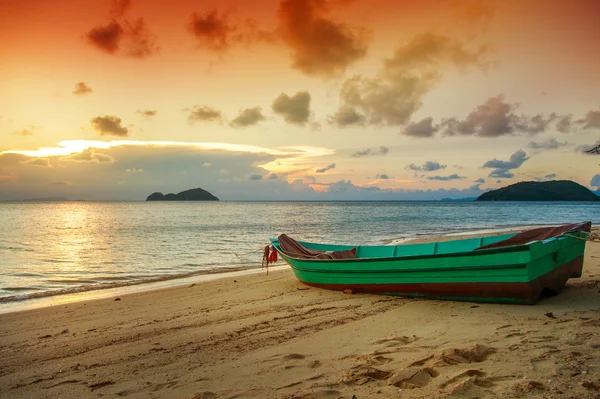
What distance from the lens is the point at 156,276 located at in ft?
52.0

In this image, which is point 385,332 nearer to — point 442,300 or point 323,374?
point 323,374

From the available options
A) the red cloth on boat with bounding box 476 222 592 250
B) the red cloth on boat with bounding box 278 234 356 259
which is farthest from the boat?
the red cloth on boat with bounding box 278 234 356 259

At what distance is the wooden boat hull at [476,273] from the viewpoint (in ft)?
24.8

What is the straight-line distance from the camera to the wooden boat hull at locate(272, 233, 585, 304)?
298 inches

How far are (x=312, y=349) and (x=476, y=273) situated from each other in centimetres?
416

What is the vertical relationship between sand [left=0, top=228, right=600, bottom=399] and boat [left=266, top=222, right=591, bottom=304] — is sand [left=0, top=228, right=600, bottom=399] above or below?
below

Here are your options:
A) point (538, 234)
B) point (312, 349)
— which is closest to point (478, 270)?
point (538, 234)

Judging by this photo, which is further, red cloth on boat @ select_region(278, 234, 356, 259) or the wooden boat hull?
red cloth on boat @ select_region(278, 234, 356, 259)

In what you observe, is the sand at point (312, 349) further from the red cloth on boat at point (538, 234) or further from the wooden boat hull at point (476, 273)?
the red cloth on boat at point (538, 234)

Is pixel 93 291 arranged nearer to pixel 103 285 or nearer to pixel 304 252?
pixel 103 285

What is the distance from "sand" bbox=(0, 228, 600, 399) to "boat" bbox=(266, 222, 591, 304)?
0.94ft

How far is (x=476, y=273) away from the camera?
318 inches

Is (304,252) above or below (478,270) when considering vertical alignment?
below

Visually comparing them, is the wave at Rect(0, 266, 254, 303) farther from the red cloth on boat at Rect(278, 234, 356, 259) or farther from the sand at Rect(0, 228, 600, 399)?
the red cloth on boat at Rect(278, 234, 356, 259)
